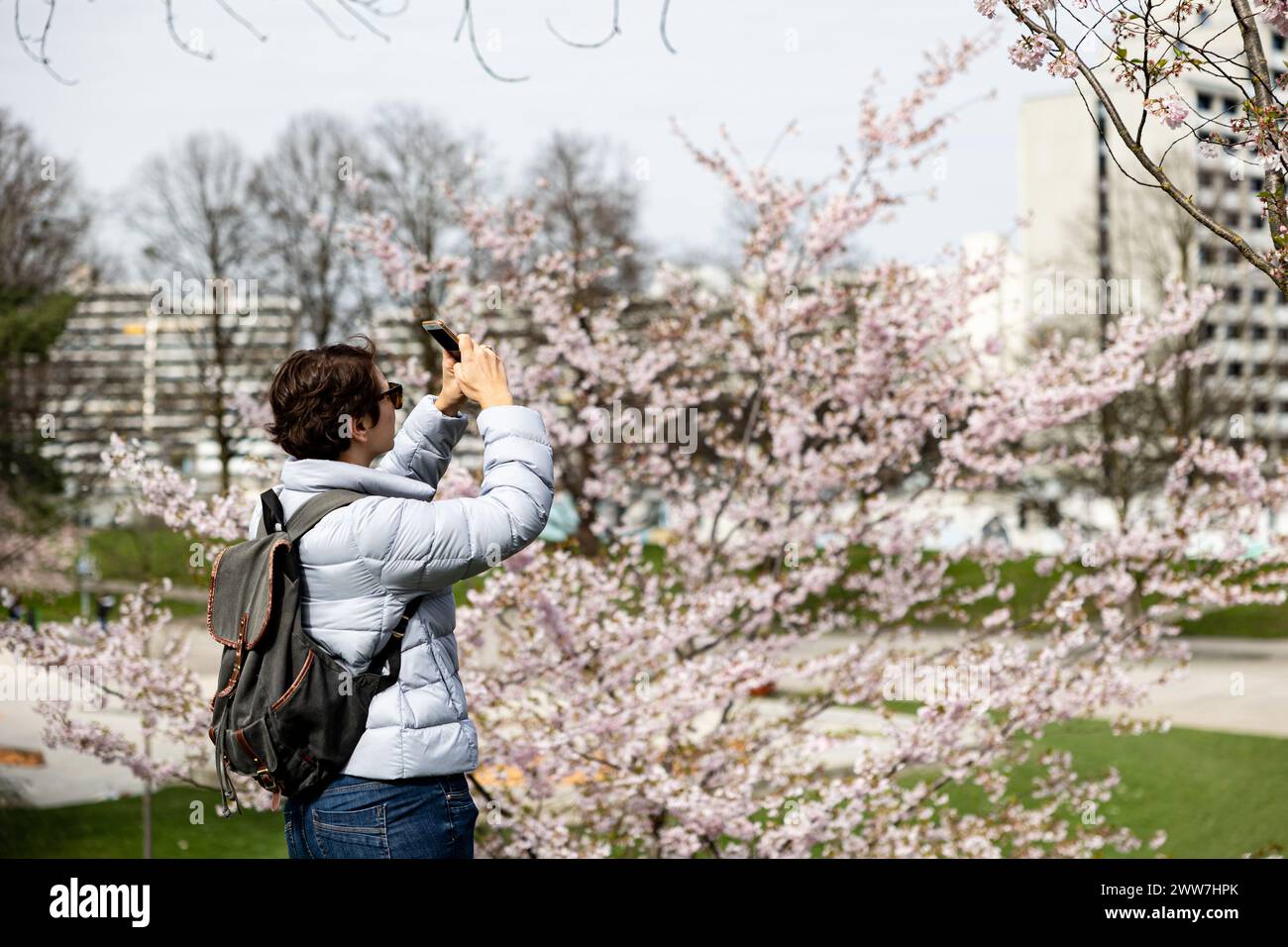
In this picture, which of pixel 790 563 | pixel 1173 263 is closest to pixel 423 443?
pixel 790 563

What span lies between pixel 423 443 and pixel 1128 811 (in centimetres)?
1110

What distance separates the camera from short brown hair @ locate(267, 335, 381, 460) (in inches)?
86.2

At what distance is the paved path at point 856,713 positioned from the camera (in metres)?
12.0

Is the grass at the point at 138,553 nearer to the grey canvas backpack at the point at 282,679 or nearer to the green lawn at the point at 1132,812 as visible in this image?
the green lawn at the point at 1132,812

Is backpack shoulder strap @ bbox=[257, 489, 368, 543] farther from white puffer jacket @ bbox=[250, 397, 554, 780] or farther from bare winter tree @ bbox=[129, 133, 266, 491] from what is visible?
bare winter tree @ bbox=[129, 133, 266, 491]

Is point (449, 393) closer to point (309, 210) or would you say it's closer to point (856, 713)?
point (856, 713)

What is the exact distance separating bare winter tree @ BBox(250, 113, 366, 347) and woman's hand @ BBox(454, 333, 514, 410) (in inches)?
811

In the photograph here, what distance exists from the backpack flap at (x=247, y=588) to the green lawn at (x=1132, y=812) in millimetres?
7559

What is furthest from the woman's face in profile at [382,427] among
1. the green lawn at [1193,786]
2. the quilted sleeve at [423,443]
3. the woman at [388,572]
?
the green lawn at [1193,786]

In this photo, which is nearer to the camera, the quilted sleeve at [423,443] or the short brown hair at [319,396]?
the short brown hair at [319,396]

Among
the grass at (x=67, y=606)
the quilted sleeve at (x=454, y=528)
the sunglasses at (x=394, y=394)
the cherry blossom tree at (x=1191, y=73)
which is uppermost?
the cherry blossom tree at (x=1191, y=73)
